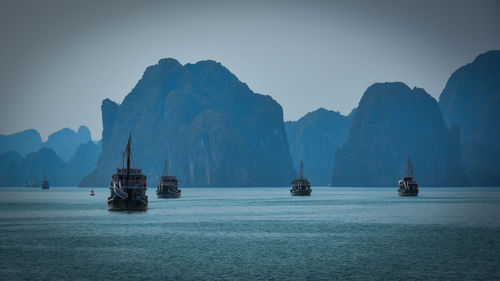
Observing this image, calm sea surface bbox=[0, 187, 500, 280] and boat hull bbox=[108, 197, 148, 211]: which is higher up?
boat hull bbox=[108, 197, 148, 211]

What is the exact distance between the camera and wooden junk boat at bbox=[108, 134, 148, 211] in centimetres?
9444

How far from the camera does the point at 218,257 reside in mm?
46719

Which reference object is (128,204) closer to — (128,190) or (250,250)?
(128,190)

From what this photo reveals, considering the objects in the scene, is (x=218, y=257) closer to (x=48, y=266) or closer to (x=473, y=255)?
(x=48, y=266)

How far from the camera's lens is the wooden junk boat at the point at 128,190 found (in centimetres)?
9444

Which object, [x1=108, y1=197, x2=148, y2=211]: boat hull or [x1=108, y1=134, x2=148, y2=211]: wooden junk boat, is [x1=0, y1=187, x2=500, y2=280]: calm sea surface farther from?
[x1=108, y1=197, x2=148, y2=211]: boat hull

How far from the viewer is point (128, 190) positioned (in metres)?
96.1

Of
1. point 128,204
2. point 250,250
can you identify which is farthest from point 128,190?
point 250,250

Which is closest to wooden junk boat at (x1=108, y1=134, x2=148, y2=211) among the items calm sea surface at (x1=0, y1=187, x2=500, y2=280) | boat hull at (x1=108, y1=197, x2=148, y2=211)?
boat hull at (x1=108, y1=197, x2=148, y2=211)

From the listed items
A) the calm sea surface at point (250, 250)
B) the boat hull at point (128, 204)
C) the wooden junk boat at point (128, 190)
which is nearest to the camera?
the calm sea surface at point (250, 250)

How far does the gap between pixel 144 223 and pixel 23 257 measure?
110ft

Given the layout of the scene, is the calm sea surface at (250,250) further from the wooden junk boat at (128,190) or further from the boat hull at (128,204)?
the boat hull at (128,204)

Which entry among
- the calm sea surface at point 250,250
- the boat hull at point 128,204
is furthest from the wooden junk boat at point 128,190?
the calm sea surface at point 250,250

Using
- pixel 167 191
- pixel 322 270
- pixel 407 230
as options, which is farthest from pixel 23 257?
pixel 167 191
